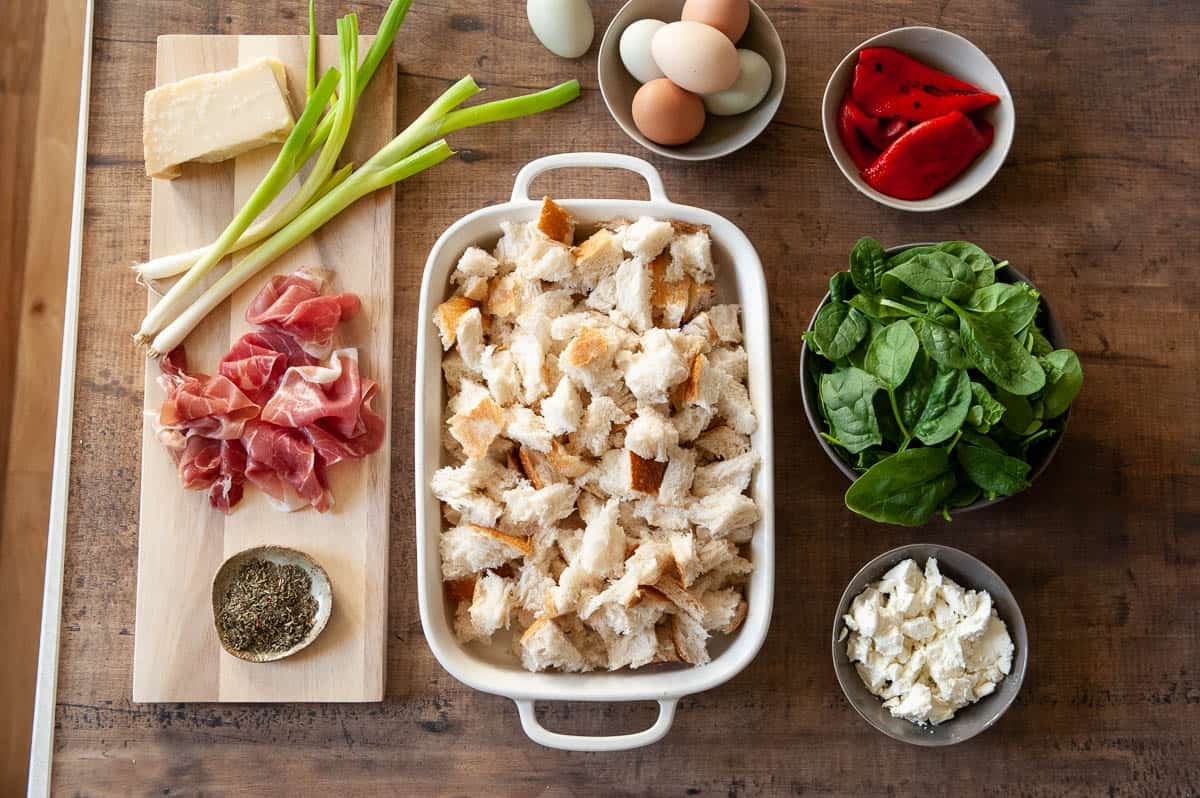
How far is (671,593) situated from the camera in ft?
5.09

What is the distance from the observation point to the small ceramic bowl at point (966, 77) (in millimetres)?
1740

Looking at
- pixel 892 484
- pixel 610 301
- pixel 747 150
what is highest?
pixel 747 150

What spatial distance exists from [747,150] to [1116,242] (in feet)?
2.46

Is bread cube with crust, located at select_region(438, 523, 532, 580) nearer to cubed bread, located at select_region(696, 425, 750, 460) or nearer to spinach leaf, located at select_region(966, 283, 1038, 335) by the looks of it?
cubed bread, located at select_region(696, 425, 750, 460)

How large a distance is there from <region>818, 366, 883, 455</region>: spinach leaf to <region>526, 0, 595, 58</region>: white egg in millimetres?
806

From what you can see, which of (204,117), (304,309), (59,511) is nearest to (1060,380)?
(304,309)

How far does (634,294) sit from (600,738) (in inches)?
29.9

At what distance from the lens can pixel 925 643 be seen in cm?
164

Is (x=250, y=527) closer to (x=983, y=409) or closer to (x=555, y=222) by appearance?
(x=555, y=222)

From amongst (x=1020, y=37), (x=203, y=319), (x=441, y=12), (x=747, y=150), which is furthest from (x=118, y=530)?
(x=1020, y=37)

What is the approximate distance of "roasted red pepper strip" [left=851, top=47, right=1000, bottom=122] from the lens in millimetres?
1742

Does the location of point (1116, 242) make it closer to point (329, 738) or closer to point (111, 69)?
point (329, 738)

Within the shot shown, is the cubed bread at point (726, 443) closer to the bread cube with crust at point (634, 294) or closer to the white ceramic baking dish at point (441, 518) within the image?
the white ceramic baking dish at point (441, 518)

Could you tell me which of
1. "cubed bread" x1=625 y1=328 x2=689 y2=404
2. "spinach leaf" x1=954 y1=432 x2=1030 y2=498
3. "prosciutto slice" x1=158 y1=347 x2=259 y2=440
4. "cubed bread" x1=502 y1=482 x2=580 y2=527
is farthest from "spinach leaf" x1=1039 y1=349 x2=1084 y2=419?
"prosciutto slice" x1=158 y1=347 x2=259 y2=440
